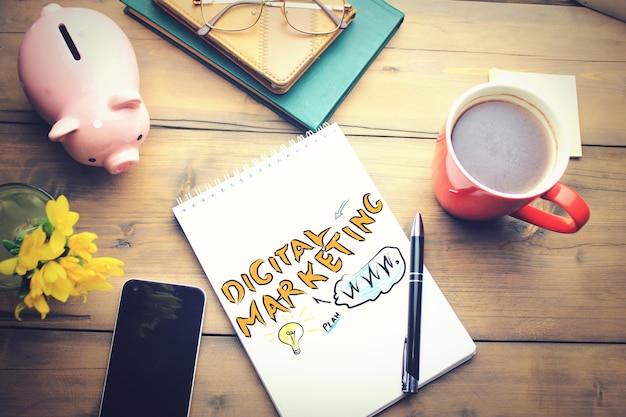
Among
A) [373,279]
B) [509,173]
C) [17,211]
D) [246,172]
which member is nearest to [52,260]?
[17,211]

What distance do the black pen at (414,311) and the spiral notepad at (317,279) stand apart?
1 centimetres

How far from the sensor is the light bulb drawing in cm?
55

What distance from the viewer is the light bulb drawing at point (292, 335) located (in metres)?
0.55

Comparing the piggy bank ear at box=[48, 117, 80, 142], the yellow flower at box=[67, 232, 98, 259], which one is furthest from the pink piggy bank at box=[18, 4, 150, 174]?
the yellow flower at box=[67, 232, 98, 259]

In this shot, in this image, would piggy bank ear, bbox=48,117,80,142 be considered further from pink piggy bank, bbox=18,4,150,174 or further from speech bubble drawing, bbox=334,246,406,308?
speech bubble drawing, bbox=334,246,406,308

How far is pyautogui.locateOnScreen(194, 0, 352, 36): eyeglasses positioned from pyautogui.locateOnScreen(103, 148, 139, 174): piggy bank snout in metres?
0.17

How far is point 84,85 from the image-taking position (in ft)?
1.63

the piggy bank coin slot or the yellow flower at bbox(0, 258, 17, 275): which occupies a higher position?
the piggy bank coin slot

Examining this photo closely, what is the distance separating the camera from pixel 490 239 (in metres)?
0.60

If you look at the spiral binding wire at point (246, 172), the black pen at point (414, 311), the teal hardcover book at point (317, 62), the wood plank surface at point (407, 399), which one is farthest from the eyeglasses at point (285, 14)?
the wood plank surface at point (407, 399)

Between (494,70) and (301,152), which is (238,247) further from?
(494,70)

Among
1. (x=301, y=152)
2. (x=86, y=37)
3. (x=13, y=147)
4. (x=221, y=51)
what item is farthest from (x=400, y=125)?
(x=13, y=147)

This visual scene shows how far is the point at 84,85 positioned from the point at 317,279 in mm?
334

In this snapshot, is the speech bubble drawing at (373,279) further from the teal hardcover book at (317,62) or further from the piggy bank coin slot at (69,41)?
the piggy bank coin slot at (69,41)
